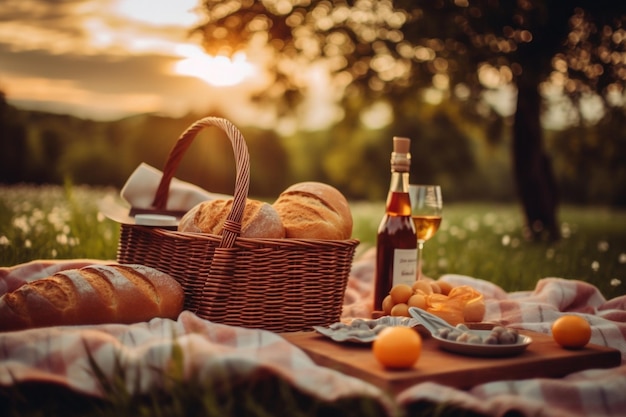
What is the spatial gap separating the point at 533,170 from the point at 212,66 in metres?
4.44

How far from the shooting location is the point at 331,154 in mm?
30922

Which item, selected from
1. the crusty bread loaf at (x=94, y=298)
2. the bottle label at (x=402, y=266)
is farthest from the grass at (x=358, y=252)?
the bottle label at (x=402, y=266)

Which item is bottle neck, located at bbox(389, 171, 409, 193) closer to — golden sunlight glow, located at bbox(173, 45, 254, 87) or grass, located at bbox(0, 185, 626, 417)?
grass, located at bbox(0, 185, 626, 417)

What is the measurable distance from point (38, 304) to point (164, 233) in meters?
0.67

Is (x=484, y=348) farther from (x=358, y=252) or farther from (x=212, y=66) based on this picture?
(x=212, y=66)

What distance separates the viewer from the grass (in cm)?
194

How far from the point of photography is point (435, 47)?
Answer: 646cm

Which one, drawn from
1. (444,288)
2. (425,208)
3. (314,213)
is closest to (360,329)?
(314,213)

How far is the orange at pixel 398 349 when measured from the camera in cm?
205

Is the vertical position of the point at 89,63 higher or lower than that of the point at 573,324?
higher

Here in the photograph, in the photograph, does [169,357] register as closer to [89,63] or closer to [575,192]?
[89,63]

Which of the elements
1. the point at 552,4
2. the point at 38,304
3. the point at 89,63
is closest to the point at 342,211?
the point at 38,304

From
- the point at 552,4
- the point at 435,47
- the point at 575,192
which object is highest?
the point at 552,4

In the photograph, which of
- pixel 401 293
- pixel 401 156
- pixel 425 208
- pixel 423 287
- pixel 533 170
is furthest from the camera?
pixel 533 170
